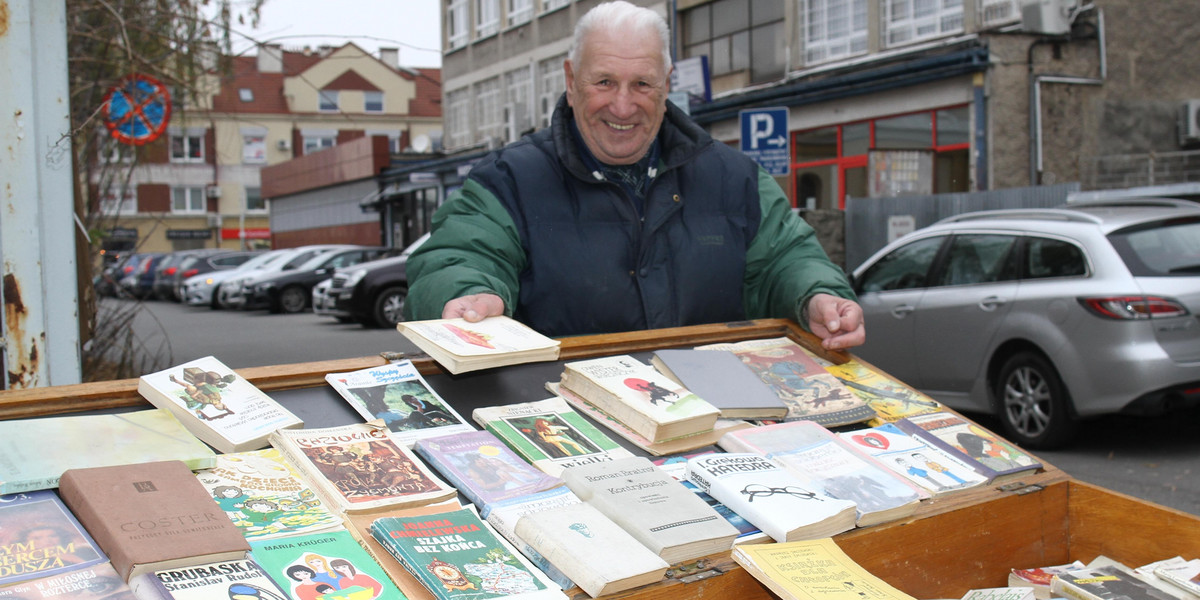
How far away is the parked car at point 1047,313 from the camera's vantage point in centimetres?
615

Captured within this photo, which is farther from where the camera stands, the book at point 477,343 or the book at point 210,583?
the book at point 477,343

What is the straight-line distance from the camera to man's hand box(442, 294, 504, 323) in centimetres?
237

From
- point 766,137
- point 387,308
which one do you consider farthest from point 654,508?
point 387,308

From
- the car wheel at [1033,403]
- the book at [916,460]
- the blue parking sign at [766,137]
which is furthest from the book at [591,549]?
the blue parking sign at [766,137]

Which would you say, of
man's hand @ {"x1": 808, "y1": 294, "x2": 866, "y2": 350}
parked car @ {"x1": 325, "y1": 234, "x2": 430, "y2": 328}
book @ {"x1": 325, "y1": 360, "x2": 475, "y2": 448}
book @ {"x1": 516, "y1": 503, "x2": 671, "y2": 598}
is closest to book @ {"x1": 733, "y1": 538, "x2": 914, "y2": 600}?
book @ {"x1": 516, "y1": 503, "x2": 671, "y2": 598}

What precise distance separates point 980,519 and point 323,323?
55.8 ft

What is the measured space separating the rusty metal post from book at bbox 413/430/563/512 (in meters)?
2.09

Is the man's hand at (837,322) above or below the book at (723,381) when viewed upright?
above

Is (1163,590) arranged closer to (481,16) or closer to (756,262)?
(756,262)

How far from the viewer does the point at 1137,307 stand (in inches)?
242

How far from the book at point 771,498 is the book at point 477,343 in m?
0.48

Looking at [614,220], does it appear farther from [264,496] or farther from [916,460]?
[264,496]

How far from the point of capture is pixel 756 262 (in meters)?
3.03

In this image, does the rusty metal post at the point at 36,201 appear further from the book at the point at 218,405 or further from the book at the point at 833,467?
the book at the point at 833,467
